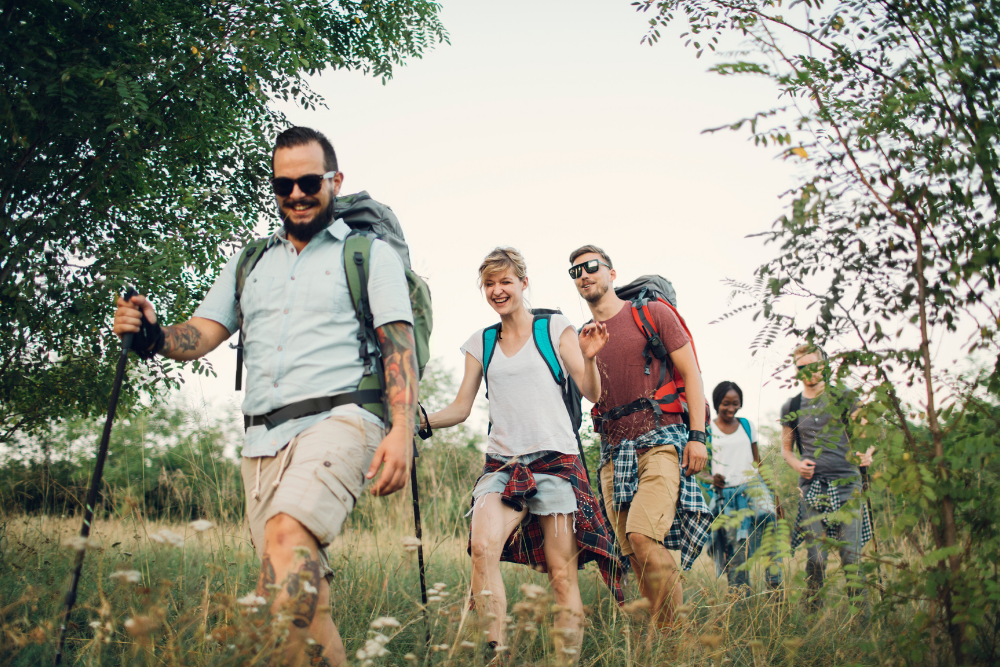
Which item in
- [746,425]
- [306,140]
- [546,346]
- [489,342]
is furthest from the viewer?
[746,425]

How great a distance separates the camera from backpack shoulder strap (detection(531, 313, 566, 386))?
152 inches

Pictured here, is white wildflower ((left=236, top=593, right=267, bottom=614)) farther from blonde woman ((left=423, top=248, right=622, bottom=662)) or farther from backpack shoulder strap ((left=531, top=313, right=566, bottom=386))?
backpack shoulder strap ((left=531, top=313, right=566, bottom=386))

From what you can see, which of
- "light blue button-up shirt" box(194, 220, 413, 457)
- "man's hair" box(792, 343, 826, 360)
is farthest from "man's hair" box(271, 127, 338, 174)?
"man's hair" box(792, 343, 826, 360)

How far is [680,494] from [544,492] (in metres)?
0.96

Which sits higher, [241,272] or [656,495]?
[241,272]

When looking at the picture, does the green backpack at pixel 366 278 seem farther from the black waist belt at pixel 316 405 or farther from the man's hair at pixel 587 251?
the man's hair at pixel 587 251

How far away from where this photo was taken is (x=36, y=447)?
5820mm

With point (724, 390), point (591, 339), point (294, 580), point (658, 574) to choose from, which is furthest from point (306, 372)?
point (724, 390)

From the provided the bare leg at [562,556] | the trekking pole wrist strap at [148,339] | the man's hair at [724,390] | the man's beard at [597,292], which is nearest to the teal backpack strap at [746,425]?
the man's hair at [724,390]

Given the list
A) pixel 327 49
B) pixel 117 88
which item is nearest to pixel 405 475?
pixel 117 88

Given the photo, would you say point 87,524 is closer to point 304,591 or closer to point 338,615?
point 304,591

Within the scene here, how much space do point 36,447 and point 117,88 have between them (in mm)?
3593

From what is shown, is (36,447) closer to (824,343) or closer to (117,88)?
(117,88)

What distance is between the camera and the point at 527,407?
3773 mm
